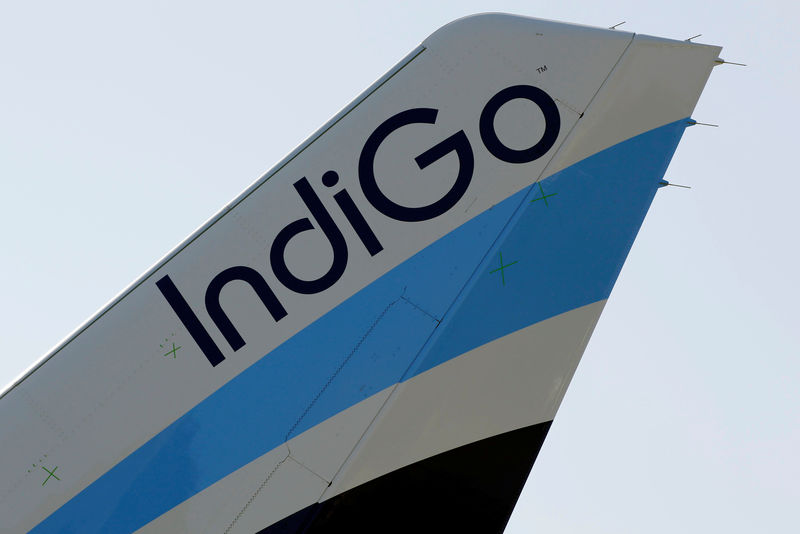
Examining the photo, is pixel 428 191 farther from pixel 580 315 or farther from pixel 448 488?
pixel 448 488

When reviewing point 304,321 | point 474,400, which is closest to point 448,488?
point 474,400

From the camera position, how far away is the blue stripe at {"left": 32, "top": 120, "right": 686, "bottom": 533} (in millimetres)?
5176

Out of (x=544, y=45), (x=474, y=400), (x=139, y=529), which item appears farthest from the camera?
(x=544, y=45)

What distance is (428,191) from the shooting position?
5633mm

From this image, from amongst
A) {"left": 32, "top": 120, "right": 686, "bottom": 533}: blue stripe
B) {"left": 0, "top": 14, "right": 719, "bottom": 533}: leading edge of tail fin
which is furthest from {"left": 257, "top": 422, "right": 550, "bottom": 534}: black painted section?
{"left": 32, "top": 120, "right": 686, "bottom": 533}: blue stripe

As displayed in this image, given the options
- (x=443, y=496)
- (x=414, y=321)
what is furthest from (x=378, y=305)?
(x=443, y=496)

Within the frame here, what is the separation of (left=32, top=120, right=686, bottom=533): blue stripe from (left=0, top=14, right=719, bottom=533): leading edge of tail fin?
0.01 metres

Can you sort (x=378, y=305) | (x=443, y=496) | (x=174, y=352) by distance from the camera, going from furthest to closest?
(x=378, y=305) < (x=174, y=352) < (x=443, y=496)

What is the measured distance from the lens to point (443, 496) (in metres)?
5.29

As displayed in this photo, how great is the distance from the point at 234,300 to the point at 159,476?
111 cm

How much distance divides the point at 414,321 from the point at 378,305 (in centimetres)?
24

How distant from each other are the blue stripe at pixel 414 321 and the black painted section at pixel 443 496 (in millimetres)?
486

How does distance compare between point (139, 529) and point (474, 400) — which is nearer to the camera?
point (139, 529)

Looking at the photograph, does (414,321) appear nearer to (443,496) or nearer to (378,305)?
(378,305)
